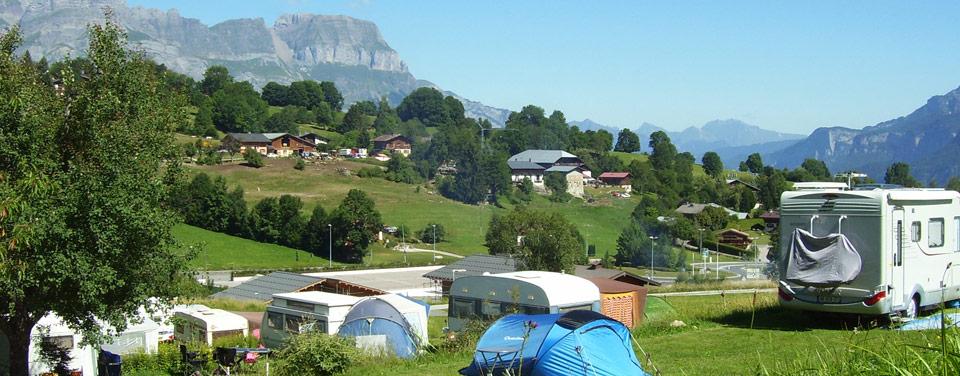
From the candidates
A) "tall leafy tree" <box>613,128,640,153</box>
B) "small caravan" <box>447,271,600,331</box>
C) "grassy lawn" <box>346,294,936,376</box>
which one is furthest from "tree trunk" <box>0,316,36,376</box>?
"tall leafy tree" <box>613,128,640,153</box>

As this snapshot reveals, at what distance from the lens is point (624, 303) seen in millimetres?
19062

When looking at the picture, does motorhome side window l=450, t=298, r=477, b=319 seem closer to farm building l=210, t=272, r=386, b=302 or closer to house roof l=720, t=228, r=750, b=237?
farm building l=210, t=272, r=386, b=302

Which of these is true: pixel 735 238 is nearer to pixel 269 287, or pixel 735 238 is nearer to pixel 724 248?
pixel 724 248

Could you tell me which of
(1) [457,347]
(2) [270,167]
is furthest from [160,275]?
(2) [270,167]

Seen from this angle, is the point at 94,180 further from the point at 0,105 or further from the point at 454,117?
the point at 454,117

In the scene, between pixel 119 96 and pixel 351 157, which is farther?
pixel 351 157

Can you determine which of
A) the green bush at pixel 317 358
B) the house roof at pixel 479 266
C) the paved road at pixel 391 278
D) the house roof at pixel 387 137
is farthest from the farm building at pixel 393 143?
the green bush at pixel 317 358

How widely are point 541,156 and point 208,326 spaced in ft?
352

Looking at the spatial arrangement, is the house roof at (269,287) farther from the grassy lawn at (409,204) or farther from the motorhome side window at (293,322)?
the grassy lawn at (409,204)

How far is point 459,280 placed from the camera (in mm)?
17562

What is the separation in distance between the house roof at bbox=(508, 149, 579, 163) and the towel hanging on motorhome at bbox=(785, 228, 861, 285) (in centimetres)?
10784

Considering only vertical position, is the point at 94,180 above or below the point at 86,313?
above

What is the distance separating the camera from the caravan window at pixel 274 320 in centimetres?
1933

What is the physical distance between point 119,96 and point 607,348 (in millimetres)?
7460
